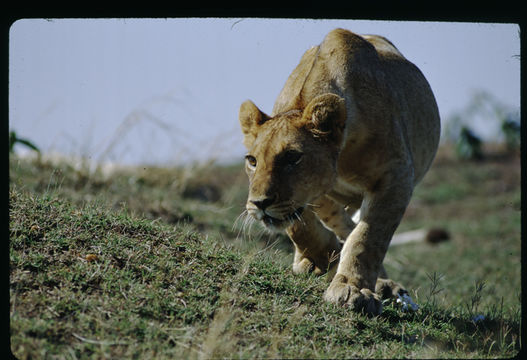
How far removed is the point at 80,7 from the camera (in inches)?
134

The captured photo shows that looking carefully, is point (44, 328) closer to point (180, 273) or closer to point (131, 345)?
point (131, 345)

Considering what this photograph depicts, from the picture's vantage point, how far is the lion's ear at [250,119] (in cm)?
452

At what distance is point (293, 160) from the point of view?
4.16m

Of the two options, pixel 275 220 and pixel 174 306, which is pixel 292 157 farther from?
pixel 174 306

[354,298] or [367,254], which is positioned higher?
[367,254]

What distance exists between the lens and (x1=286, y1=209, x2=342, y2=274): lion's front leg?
5.05 meters

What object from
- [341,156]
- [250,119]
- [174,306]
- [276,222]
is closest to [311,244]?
[341,156]

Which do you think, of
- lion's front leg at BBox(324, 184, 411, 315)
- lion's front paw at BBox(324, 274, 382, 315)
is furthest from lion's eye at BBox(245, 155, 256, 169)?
lion's front paw at BBox(324, 274, 382, 315)

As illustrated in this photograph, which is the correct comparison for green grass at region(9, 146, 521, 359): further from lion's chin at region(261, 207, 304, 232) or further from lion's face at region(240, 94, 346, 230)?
lion's face at region(240, 94, 346, 230)

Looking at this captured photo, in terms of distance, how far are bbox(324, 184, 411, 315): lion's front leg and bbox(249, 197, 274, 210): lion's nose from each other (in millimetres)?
671

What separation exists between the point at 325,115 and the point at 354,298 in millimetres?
1198

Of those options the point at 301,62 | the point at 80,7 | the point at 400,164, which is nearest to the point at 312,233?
the point at 400,164

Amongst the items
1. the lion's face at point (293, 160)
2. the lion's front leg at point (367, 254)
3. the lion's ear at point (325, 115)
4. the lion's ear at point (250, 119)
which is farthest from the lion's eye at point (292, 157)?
the lion's front leg at point (367, 254)
